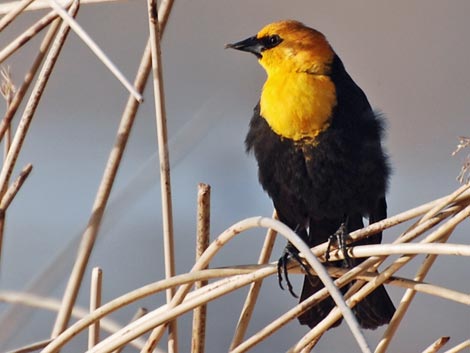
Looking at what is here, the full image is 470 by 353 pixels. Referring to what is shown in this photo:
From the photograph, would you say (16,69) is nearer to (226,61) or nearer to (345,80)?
(226,61)

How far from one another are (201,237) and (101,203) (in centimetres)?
15

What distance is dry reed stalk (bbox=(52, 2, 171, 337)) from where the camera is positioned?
1389 millimetres

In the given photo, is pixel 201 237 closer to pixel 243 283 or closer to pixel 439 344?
pixel 243 283

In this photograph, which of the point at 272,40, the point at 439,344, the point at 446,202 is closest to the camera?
the point at 446,202

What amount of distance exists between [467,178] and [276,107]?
0.76m

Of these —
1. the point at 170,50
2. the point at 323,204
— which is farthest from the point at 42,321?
the point at 323,204

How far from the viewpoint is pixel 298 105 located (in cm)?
189

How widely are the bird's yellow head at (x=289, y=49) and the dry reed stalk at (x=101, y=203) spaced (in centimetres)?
57

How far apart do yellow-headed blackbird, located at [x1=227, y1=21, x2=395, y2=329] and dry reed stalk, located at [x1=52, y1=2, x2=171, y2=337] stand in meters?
0.50

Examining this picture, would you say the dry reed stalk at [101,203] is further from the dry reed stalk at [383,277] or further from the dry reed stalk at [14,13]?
the dry reed stalk at [383,277]

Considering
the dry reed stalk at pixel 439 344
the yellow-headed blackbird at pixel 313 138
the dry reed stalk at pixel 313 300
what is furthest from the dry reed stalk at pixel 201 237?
the yellow-headed blackbird at pixel 313 138

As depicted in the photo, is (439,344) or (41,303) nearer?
(439,344)

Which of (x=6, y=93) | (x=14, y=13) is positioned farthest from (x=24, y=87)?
(x=14, y=13)

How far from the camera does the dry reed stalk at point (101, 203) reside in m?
1.39
